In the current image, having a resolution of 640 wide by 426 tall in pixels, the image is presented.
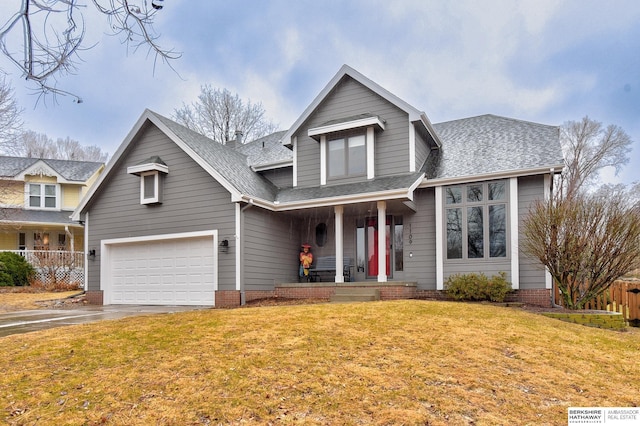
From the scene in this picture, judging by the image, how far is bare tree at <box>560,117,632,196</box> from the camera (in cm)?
3192

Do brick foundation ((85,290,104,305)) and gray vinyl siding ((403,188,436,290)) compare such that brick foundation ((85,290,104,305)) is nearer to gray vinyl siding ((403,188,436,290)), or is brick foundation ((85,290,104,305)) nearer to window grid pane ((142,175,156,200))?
window grid pane ((142,175,156,200))

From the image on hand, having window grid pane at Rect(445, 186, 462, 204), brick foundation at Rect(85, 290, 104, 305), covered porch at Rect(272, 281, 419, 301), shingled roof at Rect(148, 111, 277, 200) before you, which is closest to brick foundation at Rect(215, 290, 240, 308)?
covered porch at Rect(272, 281, 419, 301)

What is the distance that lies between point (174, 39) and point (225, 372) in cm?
405

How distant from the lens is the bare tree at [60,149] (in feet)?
148

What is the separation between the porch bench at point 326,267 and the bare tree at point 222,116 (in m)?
20.1

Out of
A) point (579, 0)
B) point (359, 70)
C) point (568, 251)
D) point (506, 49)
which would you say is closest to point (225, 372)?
point (568, 251)

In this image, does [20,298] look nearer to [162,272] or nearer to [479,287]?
[162,272]

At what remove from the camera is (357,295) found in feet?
42.6

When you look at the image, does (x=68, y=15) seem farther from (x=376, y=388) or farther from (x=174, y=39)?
(x=376, y=388)

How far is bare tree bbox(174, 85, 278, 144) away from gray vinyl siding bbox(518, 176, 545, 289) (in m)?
23.9

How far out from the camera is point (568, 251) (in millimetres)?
11227

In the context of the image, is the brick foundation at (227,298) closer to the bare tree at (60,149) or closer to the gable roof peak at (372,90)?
the gable roof peak at (372,90)

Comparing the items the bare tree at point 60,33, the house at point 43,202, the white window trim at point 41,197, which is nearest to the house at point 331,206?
the bare tree at point 60,33

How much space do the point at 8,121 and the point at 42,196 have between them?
37.5ft
